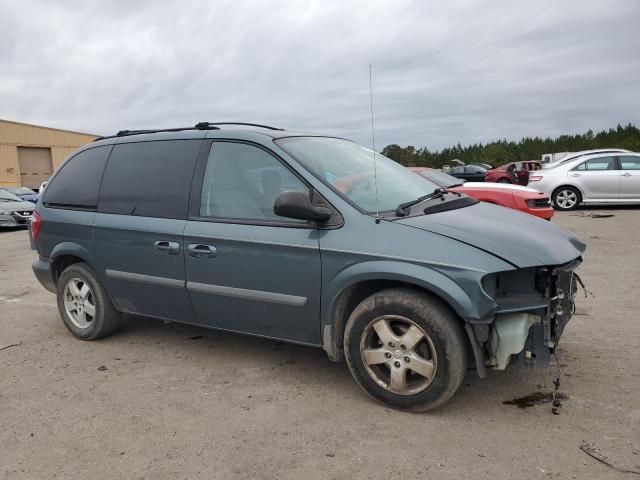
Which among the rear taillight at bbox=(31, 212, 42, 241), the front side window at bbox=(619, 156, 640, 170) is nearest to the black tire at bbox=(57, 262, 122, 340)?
the rear taillight at bbox=(31, 212, 42, 241)

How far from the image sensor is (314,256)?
3258mm

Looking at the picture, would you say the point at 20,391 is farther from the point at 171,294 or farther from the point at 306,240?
the point at 306,240

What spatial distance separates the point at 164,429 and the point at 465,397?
1.82 m

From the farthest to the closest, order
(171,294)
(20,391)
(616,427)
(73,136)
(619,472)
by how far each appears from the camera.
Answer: (73,136) → (171,294) → (20,391) → (616,427) → (619,472)

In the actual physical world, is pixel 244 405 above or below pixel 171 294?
below

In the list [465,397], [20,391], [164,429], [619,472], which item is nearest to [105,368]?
[20,391]

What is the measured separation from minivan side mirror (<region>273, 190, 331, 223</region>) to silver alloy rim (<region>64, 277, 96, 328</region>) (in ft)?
7.40

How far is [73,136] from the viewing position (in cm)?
4566

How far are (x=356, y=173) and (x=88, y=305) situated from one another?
2603 mm

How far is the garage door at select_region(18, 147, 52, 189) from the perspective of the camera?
4103cm

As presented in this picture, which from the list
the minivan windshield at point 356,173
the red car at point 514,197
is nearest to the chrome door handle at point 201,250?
the minivan windshield at point 356,173

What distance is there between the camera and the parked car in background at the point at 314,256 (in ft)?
9.62

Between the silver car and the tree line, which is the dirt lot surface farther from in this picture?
the tree line

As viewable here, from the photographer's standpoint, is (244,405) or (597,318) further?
(597,318)
